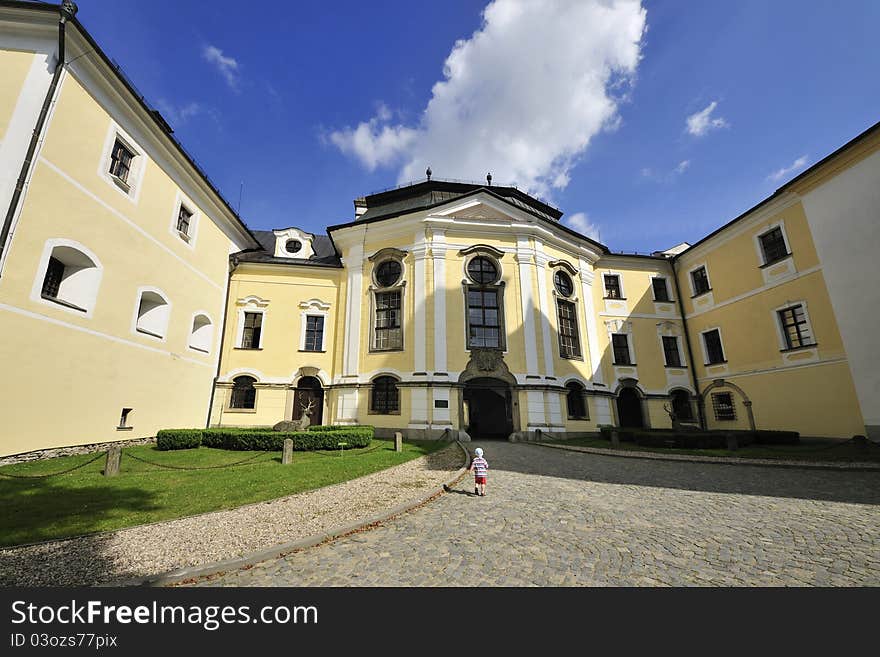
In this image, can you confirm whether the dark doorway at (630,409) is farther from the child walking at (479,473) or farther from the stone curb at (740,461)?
the child walking at (479,473)

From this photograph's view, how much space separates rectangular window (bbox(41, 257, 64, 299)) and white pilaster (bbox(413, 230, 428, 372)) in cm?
1330

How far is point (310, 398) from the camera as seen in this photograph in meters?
21.0

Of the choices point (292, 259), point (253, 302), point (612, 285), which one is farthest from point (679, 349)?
point (253, 302)

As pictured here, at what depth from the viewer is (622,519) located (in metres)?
6.02

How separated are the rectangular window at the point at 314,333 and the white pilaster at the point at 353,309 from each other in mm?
1981

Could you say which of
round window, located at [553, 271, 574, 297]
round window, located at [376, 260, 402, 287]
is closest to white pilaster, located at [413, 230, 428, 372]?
round window, located at [376, 260, 402, 287]

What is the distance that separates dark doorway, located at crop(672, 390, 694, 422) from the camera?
22.1 metres

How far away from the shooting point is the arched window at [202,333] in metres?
18.6

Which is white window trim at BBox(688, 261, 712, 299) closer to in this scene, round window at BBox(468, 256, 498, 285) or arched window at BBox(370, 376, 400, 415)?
round window at BBox(468, 256, 498, 285)

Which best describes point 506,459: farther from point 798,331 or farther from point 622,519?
point 798,331

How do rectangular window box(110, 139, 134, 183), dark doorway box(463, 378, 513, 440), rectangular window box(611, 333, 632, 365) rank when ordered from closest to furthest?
rectangular window box(110, 139, 134, 183)
rectangular window box(611, 333, 632, 365)
dark doorway box(463, 378, 513, 440)

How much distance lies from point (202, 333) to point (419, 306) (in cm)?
1124

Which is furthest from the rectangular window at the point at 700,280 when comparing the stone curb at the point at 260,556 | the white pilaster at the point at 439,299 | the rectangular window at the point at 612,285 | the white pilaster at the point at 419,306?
the stone curb at the point at 260,556
